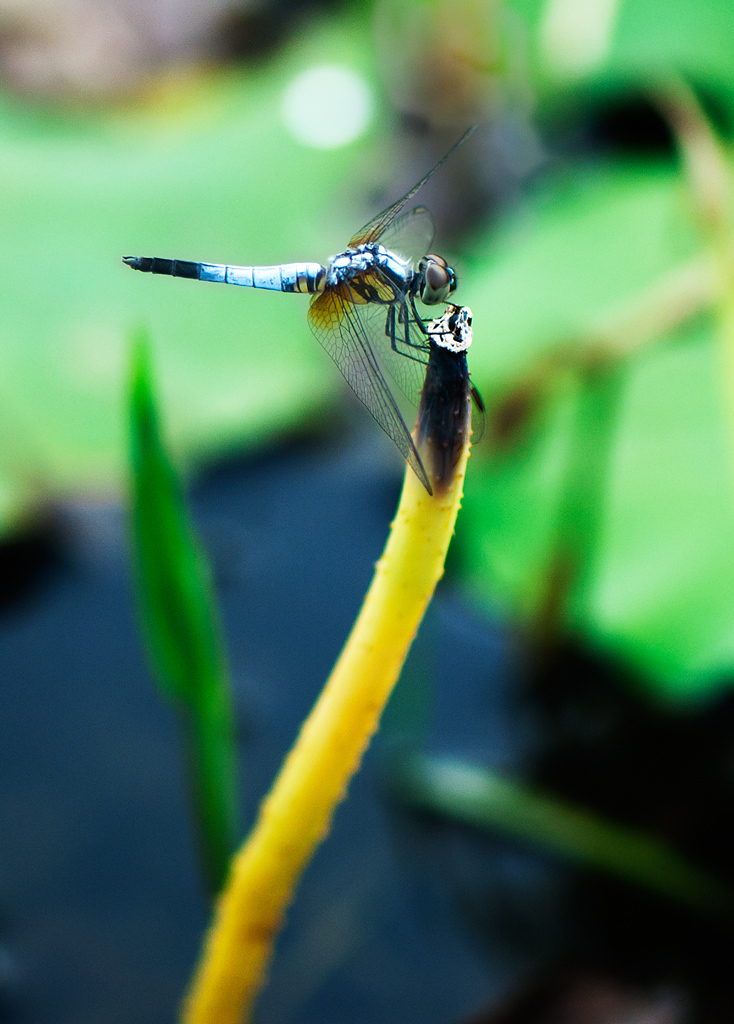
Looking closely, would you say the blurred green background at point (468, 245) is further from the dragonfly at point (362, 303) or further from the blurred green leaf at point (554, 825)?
the dragonfly at point (362, 303)

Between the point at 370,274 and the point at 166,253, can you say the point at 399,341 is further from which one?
the point at 166,253

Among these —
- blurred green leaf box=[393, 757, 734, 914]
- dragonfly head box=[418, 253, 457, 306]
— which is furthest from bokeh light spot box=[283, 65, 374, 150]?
dragonfly head box=[418, 253, 457, 306]

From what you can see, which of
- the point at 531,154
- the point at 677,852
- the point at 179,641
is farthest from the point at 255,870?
the point at 531,154

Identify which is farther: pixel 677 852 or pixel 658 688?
pixel 658 688

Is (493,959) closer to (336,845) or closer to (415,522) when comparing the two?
(336,845)

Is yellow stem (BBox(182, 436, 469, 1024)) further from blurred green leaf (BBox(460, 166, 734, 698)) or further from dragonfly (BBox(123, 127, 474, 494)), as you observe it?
blurred green leaf (BBox(460, 166, 734, 698))

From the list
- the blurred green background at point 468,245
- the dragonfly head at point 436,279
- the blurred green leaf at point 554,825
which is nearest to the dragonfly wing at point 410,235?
the dragonfly head at point 436,279
